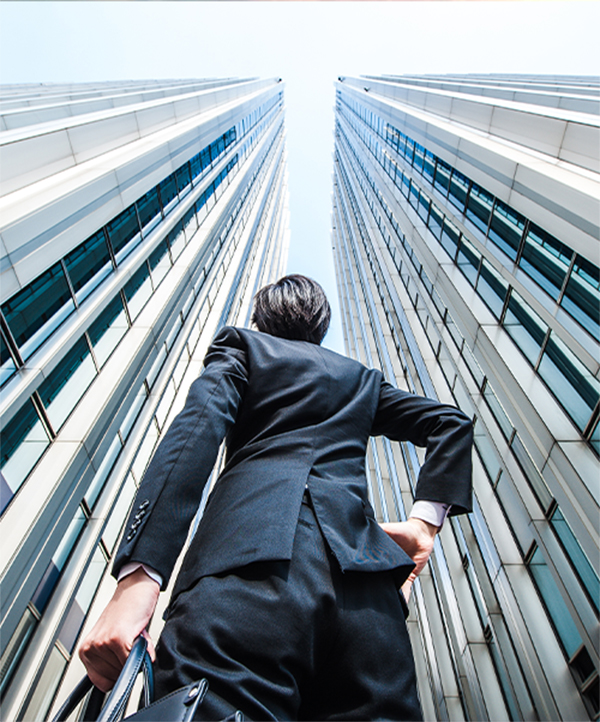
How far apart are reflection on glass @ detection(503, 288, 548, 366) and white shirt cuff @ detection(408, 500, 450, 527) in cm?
768

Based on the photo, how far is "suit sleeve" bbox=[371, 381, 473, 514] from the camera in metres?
2.27

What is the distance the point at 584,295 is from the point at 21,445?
1060 centimetres

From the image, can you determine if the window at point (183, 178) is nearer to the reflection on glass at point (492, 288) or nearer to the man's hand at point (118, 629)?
the reflection on glass at point (492, 288)

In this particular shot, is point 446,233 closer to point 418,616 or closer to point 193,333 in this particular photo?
point 193,333

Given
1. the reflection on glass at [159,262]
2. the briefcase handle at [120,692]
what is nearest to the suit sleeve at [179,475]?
the briefcase handle at [120,692]

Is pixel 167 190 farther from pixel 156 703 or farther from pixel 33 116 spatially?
pixel 156 703

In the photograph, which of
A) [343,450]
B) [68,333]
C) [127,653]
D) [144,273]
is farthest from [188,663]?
[144,273]

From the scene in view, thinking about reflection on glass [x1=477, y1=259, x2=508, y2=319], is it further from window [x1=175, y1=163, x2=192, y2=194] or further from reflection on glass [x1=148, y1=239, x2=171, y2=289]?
window [x1=175, y1=163, x2=192, y2=194]

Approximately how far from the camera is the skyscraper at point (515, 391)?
6539mm

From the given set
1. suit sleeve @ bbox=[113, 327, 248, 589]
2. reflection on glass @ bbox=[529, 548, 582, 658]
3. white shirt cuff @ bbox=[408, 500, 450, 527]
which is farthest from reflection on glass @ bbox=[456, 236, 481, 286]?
suit sleeve @ bbox=[113, 327, 248, 589]

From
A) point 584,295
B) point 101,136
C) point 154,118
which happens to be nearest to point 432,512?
point 584,295

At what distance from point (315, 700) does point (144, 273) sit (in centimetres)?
1324

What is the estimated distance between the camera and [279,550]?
165 cm

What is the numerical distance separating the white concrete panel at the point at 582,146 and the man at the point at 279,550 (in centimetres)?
799
